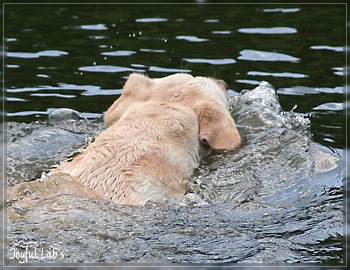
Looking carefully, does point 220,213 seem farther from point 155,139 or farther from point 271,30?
point 271,30

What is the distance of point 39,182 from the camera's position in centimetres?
638

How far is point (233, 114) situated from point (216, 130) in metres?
1.34

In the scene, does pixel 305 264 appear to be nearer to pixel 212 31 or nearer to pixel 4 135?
pixel 4 135

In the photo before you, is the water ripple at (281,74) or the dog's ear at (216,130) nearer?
the dog's ear at (216,130)

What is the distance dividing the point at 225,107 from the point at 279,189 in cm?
113

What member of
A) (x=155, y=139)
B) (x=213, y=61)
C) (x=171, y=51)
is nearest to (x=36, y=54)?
(x=171, y=51)

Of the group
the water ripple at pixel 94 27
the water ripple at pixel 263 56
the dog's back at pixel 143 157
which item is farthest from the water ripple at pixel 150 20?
the dog's back at pixel 143 157

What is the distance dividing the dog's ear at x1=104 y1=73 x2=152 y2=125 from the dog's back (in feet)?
0.81

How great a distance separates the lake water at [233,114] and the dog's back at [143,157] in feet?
0.61

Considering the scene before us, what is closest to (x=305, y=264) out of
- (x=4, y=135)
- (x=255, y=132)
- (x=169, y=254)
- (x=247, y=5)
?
(x=169, y=254)

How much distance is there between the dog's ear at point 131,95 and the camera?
7.61 metres

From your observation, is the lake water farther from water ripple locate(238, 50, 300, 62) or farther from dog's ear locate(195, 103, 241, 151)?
dog's ear locate(195, 103, 241, 151)

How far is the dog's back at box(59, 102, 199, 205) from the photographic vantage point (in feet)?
20.4

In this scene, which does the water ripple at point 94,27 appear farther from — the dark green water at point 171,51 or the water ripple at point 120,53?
the water ripple at point 120,53
